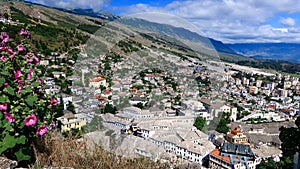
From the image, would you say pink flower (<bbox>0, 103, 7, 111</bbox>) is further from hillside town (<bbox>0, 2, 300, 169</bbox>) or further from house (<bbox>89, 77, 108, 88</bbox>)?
house (<bbox>89, 77, 108, 88</bbox>)

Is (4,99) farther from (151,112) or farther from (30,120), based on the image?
(151,112)

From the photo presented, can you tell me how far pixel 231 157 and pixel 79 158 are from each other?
9471 mm

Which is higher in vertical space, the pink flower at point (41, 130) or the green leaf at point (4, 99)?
the green leaf at point (4, 99)

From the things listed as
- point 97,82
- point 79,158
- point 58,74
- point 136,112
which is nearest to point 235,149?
point 136,112

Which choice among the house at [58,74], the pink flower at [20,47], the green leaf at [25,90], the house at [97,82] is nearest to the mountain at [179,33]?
the house at [97,82]

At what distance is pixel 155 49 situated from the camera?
624 centimetres

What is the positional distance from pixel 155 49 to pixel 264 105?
28378 mm

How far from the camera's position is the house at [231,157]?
1034cm

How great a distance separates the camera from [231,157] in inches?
403

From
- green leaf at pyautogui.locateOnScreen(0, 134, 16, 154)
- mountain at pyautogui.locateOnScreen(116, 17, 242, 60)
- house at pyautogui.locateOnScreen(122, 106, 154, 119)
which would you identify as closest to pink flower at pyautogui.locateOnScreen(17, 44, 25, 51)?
green leaf at pyautogui.locateOnScreen(0, 134, 16, 154)

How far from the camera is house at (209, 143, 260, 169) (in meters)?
10.3

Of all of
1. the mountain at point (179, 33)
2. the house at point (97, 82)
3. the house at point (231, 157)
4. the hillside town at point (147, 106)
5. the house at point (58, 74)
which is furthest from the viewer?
the house at point (58, 74)

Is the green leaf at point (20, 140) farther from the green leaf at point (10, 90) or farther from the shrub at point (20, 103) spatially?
the green leaf at point (10, 90)

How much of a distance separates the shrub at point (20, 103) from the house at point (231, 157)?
9546 mm
